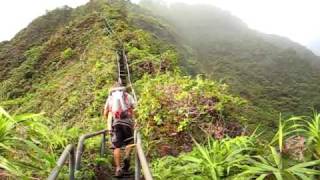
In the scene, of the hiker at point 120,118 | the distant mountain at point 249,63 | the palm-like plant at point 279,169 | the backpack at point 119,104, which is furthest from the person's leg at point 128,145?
the distant mountain at point 249,63

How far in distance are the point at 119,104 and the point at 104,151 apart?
761 mm

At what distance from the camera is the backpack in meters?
8.67

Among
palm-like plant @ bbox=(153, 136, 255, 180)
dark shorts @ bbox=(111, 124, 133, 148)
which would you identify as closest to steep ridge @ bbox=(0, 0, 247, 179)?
dark shorts @ bbox=(111, 124, 133, 148)

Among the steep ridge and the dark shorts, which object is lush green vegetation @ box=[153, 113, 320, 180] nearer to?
the steep ridge

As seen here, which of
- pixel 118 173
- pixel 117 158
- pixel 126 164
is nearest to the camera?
pixel 118 173

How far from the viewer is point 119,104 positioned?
8711mm

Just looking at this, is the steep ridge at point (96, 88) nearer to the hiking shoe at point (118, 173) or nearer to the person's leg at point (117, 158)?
the person's leg at point (117, 158)

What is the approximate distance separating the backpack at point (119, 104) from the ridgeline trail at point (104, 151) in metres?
0.33

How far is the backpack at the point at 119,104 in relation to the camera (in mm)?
8666

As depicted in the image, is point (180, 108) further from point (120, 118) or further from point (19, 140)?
point (19, 140)

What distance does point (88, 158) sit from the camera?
7.86 metres

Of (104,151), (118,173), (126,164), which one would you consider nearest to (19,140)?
(118,173)

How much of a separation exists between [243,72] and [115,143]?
151 feet

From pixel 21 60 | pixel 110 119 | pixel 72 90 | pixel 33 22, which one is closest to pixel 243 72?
pixel 33 22
